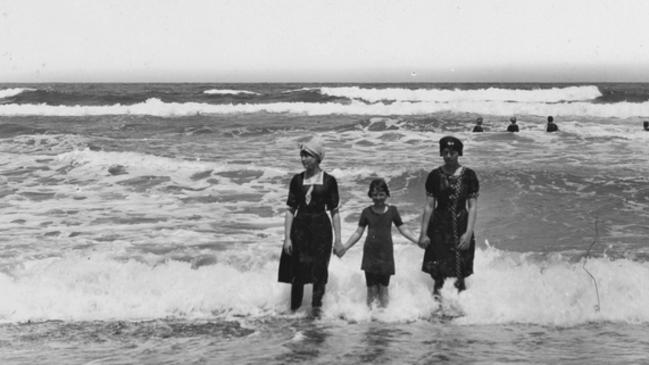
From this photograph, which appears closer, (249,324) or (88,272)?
(249,324)

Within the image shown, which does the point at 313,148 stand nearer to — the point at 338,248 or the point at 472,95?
the point at 338,248

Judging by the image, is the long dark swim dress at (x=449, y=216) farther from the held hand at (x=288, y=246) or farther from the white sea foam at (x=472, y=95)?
the white sea foam at (x=472, y=95)

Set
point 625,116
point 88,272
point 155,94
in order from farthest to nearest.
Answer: point 155,94, point 625,116, point 88,272

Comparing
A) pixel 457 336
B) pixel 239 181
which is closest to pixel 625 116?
pixel 239 181

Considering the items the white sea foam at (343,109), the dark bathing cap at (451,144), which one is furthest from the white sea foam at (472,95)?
the dark bathing cap at (451,144)

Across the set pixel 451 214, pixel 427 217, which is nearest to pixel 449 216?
pixel 451 214

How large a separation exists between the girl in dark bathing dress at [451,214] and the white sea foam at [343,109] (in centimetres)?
3226

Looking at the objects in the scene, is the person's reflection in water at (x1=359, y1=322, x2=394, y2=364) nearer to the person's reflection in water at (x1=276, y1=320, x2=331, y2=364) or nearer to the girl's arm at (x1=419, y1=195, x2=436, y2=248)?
the person's reflection in water at (x1=276, y1=320, x2=331, y2=364)

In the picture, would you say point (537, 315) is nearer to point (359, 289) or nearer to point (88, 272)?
point (359, 289)

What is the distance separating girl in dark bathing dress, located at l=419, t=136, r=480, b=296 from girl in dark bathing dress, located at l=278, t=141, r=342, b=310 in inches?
34.3

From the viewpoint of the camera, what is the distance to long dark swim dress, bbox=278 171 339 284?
612 cm

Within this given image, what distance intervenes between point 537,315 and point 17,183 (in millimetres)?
11111

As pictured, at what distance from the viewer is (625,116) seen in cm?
3788

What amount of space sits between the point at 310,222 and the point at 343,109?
113 ft
